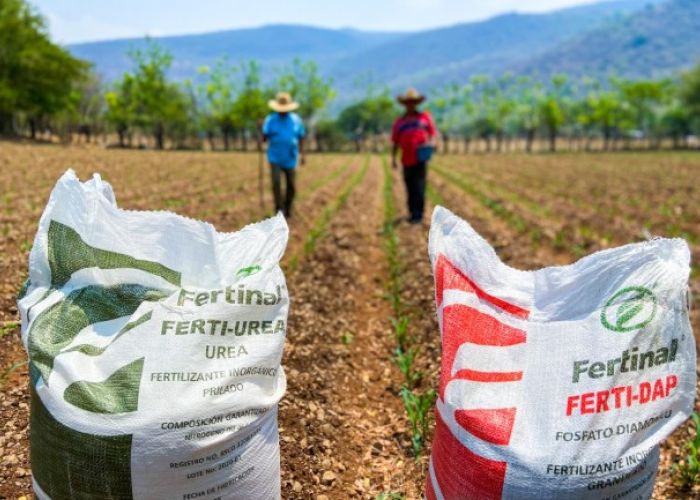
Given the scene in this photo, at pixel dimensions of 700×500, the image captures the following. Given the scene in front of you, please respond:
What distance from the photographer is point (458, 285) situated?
7.12 feet

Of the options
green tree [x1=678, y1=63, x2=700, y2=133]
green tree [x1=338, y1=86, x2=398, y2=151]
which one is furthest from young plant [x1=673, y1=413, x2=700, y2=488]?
green tree [x1=678, y1=63, x2=700, y2=133]

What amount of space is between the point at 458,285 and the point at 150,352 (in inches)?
45.0

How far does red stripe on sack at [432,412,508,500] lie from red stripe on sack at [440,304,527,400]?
0.17m

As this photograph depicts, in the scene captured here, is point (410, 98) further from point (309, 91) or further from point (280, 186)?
point (309, 91)

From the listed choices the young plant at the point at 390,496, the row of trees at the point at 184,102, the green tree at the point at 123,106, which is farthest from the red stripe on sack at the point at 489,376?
the green tree at the point at 123,106

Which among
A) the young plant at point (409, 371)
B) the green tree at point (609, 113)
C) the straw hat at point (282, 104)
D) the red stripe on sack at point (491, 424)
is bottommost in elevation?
the young plant at point (409, 371)

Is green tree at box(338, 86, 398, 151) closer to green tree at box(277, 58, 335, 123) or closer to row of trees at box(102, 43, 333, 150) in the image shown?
green tree at box(277, 58, 335, 123)

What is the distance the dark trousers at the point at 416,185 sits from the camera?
9.59m

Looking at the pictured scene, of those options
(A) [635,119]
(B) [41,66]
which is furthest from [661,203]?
(A) [635,119]

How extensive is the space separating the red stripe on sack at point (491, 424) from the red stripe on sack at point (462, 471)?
0.07 m

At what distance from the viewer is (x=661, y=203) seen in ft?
48.9

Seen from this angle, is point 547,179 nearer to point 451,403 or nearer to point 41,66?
point 451,403

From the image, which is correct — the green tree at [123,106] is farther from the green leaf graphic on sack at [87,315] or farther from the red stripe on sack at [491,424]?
the red stripe on sack at [491,424]

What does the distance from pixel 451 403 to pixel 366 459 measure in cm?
138
